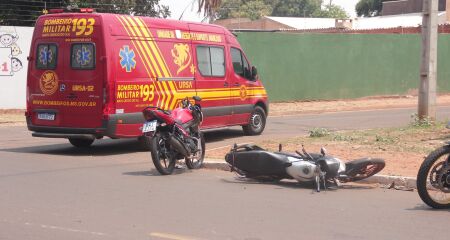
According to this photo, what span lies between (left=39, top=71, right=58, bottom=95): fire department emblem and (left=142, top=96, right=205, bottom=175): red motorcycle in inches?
115

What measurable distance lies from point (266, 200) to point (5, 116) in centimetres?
1381

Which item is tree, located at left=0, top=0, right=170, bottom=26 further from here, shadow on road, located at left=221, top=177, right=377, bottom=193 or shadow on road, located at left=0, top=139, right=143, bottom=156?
shadow on road, located at left=221, top=177, right=377, bottom=193

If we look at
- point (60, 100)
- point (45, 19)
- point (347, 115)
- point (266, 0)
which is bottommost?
point (347, 115)

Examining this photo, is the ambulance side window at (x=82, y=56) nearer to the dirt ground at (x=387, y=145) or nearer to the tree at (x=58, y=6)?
the dirt ground at (x=387, y=145)

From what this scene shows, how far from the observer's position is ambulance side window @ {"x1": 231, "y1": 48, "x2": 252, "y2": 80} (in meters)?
14.7

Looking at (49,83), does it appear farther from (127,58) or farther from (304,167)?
(304,167)

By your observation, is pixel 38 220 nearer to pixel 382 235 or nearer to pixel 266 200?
pixel 266 200

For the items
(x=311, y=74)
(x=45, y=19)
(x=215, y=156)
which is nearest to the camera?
(x=215, y=156)

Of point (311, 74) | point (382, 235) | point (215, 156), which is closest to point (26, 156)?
point (215, 156)

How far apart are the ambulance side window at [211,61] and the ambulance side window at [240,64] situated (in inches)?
18.0

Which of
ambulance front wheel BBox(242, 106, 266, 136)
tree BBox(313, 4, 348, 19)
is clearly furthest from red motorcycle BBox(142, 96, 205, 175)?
tree BBox(313, 4, 348, 19)

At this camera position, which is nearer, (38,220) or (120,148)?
(38,220)

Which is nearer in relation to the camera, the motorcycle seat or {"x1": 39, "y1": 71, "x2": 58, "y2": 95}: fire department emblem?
the motorcycle seat

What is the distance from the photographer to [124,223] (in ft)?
21.4
